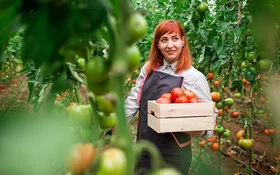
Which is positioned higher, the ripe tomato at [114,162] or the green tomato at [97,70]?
the green tomato at [97,70]

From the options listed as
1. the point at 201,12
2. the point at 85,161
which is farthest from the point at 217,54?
the point at 85,161

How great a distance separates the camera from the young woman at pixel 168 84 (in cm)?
230

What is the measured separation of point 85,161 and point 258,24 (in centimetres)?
33

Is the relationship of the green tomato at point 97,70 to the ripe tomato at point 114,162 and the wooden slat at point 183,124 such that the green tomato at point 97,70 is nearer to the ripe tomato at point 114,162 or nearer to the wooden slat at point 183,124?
the ripe tomato at point 114,162

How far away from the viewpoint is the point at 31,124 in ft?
1.42

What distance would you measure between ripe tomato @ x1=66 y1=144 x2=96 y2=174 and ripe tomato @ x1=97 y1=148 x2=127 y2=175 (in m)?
0.04

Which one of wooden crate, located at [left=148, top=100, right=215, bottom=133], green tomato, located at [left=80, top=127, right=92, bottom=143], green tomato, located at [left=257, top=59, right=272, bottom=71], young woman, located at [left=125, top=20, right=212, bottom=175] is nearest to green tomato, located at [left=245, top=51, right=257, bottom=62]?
green tomato, located at [left=257, top=59, right=272, bottom=71]

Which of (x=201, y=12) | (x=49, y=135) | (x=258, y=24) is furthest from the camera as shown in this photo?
(x=201, y=12)

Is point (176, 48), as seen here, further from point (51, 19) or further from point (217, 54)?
point (51, 19)

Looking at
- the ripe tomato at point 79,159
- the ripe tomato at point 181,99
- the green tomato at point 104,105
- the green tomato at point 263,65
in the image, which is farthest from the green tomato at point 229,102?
the ripe tomato at point 79,159

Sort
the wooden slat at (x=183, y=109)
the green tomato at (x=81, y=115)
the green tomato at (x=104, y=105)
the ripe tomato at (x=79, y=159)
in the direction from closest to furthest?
the ripe tomato at (x=79, y=159) < the green tomato at (x=104, y=105) < the green tomato at (x=81, y=115) < the wooden slat at (x=183, y=109)

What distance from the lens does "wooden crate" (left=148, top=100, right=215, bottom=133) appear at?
1930mm

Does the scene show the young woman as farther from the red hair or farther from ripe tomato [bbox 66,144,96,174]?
ripe tomato [bbox 66,144,96,174]

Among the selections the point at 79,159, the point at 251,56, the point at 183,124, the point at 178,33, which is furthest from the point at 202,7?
the point at 79,159
